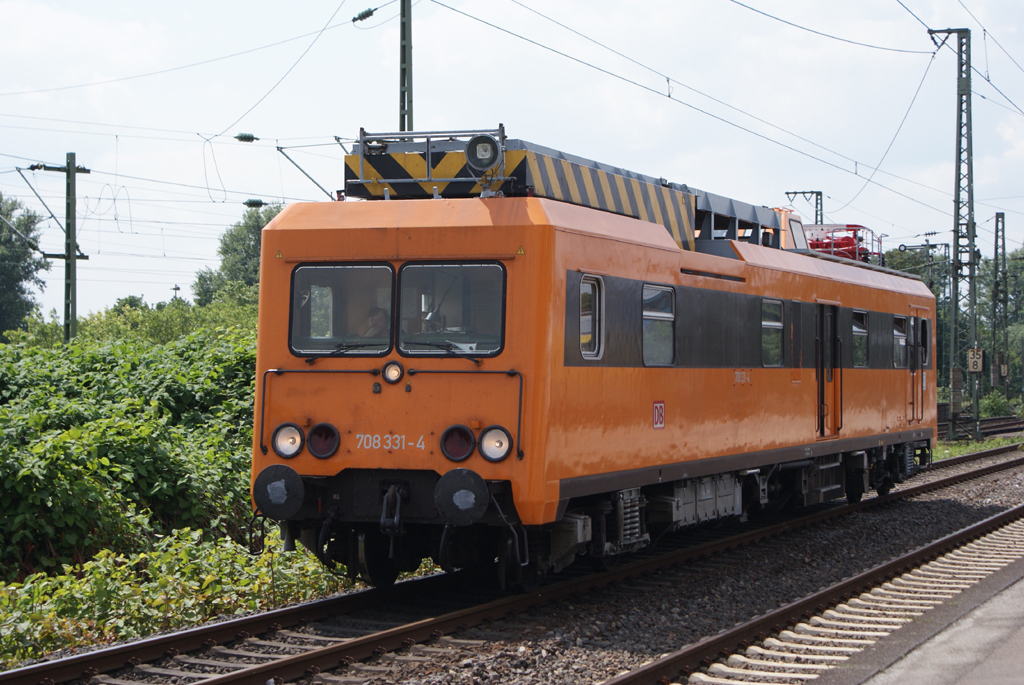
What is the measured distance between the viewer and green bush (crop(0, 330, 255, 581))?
1030 centimetres

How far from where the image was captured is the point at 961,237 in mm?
30328

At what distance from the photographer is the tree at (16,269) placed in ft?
214

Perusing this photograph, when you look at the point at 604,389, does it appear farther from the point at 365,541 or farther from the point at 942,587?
the point at 942,587

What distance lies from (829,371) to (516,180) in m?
6.20

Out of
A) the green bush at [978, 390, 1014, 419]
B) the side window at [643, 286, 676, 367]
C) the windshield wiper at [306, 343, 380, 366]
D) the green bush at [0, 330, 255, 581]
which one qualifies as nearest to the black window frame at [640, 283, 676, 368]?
the side window at [643, 286, 676, 367]

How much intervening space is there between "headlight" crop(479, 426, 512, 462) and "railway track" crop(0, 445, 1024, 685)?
1148 millimetres

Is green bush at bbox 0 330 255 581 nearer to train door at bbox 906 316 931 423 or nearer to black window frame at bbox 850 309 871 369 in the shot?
black window frame at bbox 850 309 871 369

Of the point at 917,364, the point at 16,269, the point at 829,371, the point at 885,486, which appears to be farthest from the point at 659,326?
the point at 16,269

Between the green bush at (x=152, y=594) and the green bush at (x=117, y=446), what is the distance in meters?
0.57

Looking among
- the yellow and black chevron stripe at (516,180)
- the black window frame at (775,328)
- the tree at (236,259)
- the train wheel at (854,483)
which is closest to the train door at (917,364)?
the train wheel at (854,483)

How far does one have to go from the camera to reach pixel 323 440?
8.09 metres

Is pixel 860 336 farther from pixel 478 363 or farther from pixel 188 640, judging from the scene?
pixel 188 640

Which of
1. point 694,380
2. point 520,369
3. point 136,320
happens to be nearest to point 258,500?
point 520,369

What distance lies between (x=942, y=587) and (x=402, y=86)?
11365 mm
